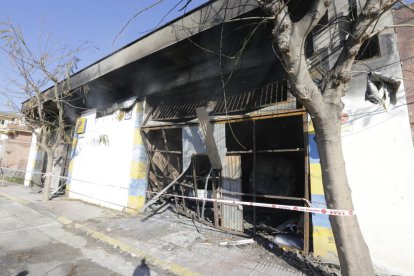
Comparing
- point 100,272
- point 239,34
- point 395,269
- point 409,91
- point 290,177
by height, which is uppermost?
point 239,34

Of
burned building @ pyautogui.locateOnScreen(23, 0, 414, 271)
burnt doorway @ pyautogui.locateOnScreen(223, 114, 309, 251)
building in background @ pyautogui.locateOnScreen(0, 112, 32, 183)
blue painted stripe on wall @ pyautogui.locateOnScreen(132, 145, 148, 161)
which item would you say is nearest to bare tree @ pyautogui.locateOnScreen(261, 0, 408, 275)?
burned building @ pyautogui.locateOnScreen(23, 0, 414, 271)

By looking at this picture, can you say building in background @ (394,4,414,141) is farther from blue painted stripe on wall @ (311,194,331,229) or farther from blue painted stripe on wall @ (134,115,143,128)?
blue painted stripe on wall @ (134,115,143,128)

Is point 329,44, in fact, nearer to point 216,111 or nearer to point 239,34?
point 239,34

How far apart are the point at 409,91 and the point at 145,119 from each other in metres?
6.91

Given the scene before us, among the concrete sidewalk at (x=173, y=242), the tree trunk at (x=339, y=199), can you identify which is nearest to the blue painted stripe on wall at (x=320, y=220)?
the concrete sidewalk at (x=173, y=242)

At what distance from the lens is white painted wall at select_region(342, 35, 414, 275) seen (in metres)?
3.65

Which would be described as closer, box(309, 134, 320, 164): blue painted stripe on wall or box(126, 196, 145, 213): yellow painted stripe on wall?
box(309, 134, 320, 164): blue painted stripe on wall

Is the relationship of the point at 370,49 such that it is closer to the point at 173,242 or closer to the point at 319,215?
the point at 319,215

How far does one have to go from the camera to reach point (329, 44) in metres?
4.59

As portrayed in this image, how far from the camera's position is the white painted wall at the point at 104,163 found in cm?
799

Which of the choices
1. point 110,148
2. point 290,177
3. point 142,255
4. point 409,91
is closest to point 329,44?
point 409,91

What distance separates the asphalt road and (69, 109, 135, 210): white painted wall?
2.21 metres

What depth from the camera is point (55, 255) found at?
4.34 meters

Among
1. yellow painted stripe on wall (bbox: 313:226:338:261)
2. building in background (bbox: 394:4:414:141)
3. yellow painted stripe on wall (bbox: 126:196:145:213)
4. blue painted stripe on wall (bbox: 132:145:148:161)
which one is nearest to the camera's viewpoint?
building in background (bbox: 394:4:414:141)
